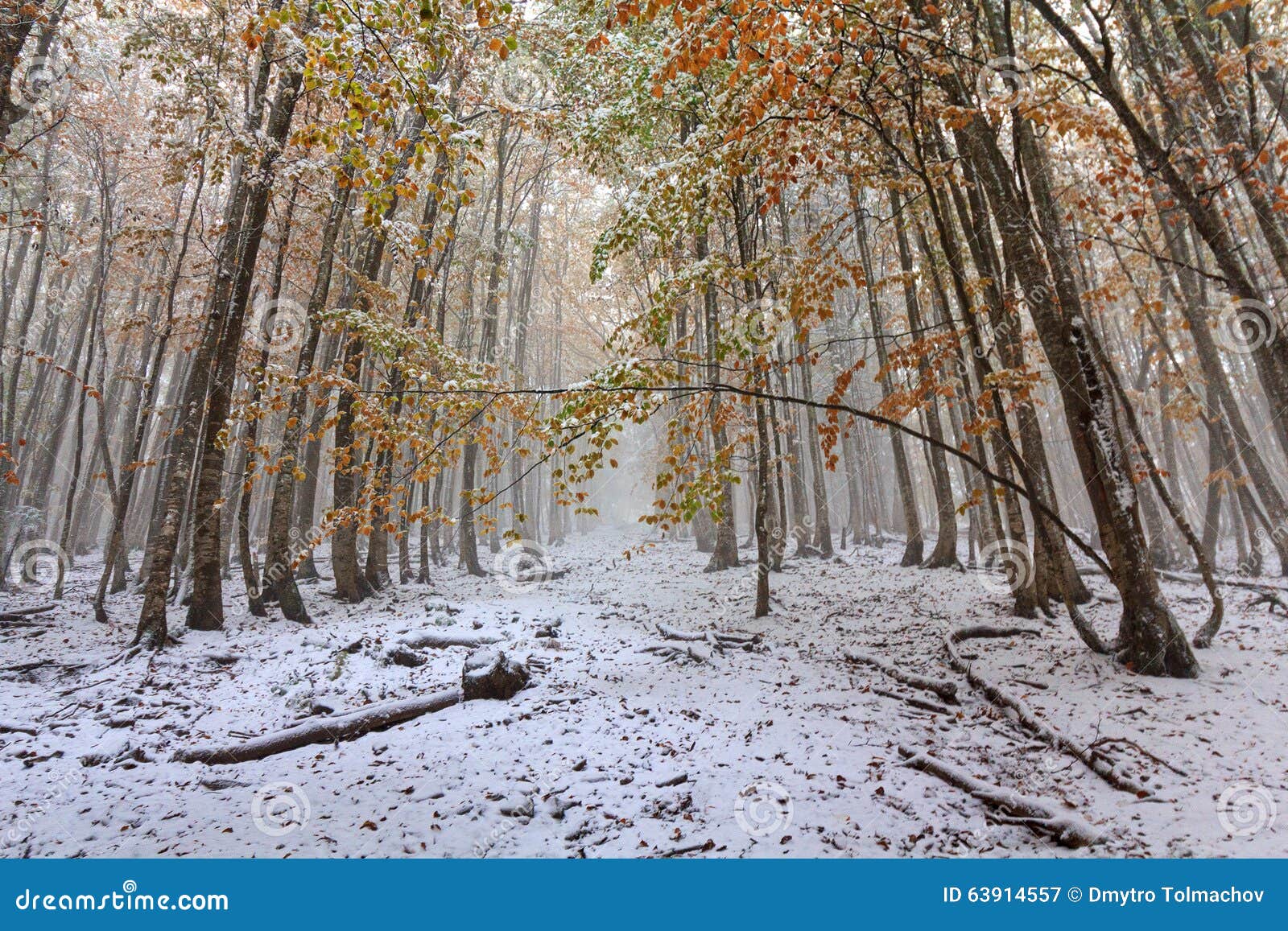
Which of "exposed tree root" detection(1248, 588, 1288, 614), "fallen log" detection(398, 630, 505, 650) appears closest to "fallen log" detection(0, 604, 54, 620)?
"fallen log" detection(398, 630, 505, 650)

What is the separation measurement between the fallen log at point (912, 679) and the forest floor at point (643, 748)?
0.12 meters

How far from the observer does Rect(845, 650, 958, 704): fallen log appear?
20.8 ft

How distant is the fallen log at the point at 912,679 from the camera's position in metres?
→ 6.35

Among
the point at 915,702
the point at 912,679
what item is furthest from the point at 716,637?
the point at 915,702

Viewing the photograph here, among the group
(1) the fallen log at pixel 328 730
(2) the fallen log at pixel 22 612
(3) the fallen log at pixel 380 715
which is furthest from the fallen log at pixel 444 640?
(2) the fallen log at pixel 22 612

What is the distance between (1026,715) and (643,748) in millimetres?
3560

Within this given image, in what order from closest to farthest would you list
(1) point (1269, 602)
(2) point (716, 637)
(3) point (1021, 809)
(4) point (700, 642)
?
(3) point (1021, 809), (4) point (700, 642), (2) point (716, 637), (1) point (1269, 602)

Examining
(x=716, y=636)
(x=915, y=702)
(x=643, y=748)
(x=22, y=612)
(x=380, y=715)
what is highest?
(x=22, y=612)

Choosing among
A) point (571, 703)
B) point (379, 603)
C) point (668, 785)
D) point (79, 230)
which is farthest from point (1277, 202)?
point (79, 230)

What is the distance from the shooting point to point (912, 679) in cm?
A: 682

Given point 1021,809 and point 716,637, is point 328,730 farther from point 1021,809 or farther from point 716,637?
point 1021,809

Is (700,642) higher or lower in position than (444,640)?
lower

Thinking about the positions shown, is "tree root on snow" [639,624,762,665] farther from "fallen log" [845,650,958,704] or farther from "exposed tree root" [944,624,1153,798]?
"exposed tree root" [944,624,1153,798]

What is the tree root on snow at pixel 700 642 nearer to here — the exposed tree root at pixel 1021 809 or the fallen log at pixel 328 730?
the fallen log at pixel 328 730
